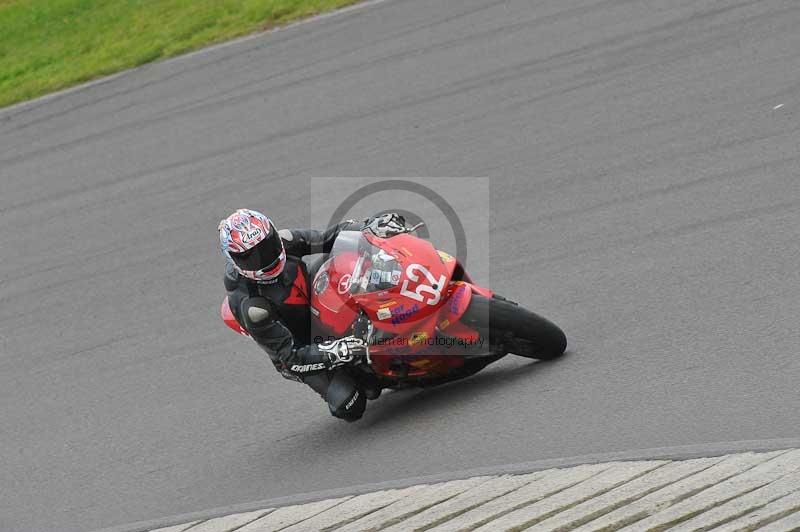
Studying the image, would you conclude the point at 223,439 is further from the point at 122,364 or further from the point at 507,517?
the point at 507,517

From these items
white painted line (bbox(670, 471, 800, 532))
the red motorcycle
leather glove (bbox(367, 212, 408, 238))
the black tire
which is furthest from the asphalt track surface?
leather glove (bbox(367, 212, 408, 238))

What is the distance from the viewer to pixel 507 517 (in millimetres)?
5629

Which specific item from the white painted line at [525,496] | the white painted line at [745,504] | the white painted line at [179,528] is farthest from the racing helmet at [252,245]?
the white painted line at [745,504]

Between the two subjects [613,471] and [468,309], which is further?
[468,309]

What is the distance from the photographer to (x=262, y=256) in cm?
692

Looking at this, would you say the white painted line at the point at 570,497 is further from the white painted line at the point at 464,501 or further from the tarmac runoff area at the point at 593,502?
the white painted line at the point at 464,501

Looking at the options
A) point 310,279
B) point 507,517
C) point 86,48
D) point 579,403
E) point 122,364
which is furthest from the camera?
point 86,48

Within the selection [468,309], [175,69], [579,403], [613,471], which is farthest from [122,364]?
[175,69]

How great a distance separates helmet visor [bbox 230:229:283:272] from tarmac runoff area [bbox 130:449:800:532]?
147cm

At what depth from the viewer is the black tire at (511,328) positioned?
22.6 ft

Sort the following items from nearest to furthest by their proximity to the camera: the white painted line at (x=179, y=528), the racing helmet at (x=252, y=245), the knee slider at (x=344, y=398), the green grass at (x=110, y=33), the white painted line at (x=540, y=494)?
the white painted line at (x=540, y=494), the white painted line at (x=179, y=528), the racing helmet at (x=252, y=245), the knee slider at (x=344, y=398), the green grass at (x=110, y=33)

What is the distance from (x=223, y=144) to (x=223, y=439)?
5377 mm

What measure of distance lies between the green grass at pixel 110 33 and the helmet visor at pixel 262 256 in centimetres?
876

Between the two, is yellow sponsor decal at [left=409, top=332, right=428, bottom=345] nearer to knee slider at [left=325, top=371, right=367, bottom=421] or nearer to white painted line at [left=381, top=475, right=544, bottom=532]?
knee slider at [left=325, top=371, right=367, bottom=421]
